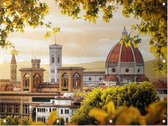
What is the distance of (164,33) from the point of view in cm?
209

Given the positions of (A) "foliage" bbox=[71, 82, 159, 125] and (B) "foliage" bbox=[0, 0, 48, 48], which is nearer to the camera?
(B) "foliage" bbox=[0, 0, 48, 48]

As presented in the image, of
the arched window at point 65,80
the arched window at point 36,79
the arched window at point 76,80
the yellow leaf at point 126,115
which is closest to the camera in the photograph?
the yellow leaf at point 126,115

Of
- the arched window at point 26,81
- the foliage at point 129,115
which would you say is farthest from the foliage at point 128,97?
the arched window at point 26,81

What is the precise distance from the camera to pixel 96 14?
2.35 metres

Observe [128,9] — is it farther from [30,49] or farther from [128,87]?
[128,87]

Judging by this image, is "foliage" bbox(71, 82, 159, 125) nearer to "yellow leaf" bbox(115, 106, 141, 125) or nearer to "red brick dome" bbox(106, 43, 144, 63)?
"yellow leaf" bbox(115, 106, 141, 125)

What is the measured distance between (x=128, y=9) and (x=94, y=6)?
19cm

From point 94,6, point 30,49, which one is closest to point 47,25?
point 94,6

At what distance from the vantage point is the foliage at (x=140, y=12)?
203 cm

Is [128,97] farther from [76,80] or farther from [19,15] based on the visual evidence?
[76,80]

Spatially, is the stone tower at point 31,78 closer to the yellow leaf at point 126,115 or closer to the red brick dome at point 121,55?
the red brick dome at point 121,55

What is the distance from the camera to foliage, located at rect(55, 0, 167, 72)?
2.03m

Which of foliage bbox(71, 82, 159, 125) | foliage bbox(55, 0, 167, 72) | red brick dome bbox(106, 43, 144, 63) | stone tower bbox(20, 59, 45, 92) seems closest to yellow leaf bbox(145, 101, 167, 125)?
foliage bbox(55, 0, 167, 72)

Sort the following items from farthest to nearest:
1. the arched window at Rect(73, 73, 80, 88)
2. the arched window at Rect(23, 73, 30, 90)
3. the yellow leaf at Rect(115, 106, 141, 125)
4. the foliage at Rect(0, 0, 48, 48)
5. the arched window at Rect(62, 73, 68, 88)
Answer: the arched window at Rect(23, 73, 30, 90) < the arched window at Rect(62, 73, 68, 88) < the arched window at Rect(73, 73, 80, 88) < the foliage at Rect(0, 0, 48, 48) < the yellow leaf at Rect(115, 106, 141, 125)
